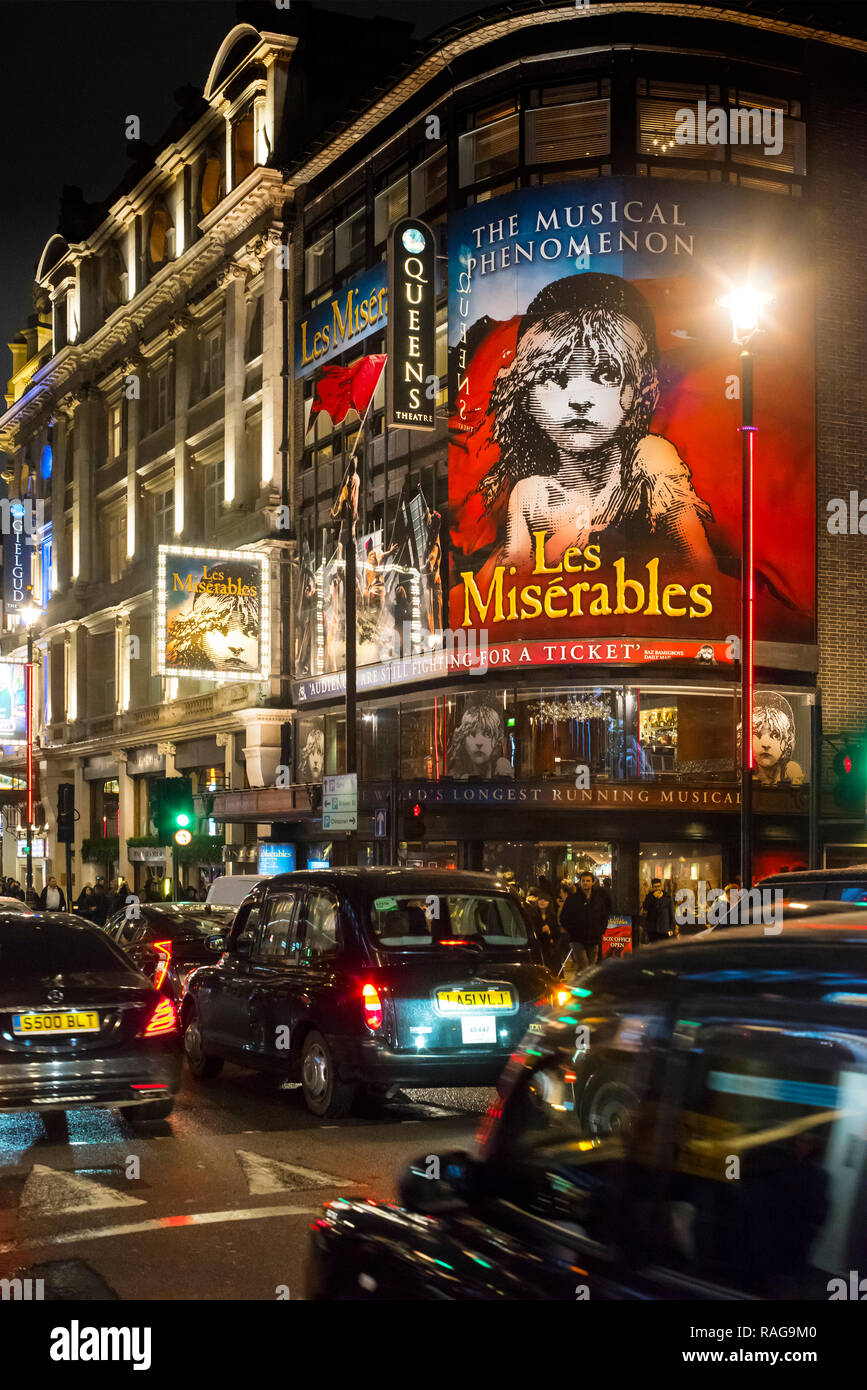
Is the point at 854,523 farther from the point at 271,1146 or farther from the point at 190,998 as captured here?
the point at 271,1146

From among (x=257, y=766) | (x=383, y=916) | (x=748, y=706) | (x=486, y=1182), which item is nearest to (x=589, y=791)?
(x=748, y=706)

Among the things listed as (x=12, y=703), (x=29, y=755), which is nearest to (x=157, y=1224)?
(x=29, y=755)

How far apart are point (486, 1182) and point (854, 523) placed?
29.1 m

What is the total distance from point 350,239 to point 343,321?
211cm

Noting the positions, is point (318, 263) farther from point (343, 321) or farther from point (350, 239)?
point (343, 321)

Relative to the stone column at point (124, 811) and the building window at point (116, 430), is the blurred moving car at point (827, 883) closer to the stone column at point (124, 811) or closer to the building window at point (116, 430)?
the stone column at point (124, 811)

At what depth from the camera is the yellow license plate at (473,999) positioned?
11250mm

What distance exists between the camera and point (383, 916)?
1169 cm

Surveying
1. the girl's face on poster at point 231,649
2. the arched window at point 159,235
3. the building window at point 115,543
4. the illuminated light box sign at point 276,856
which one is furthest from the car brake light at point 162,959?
the building window at point 115,543

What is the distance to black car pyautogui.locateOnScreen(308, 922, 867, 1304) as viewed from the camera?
2.73m

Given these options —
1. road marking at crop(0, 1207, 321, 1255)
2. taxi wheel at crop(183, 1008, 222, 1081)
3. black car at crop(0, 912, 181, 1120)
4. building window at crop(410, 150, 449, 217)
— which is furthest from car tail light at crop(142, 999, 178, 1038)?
building window at crop(410, 150, 449, 217)

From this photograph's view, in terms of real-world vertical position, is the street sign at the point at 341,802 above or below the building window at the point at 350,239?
below

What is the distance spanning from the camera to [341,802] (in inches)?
910

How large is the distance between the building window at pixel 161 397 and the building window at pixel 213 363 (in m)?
3.60
